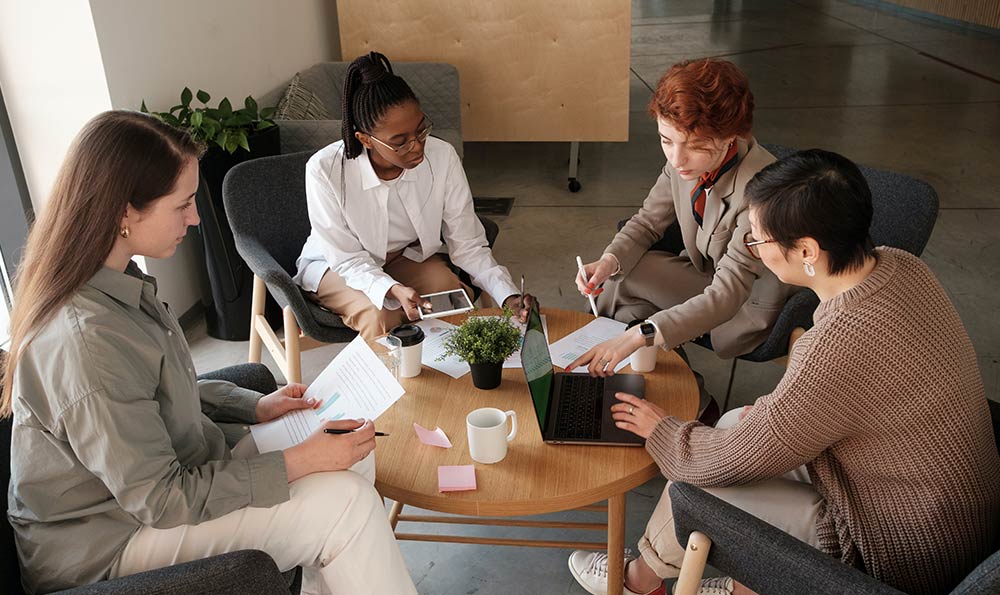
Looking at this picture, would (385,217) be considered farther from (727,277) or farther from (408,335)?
(727,277)

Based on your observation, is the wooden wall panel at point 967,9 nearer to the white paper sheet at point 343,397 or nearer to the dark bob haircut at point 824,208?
the dark bob haircut at point 824,208

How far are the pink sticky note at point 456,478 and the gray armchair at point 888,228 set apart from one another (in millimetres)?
1138

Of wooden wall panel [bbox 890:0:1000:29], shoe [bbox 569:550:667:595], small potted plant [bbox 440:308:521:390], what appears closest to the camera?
small potted plant [bbox 440:308:521:390]

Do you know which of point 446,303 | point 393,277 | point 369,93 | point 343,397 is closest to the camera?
point 343,397

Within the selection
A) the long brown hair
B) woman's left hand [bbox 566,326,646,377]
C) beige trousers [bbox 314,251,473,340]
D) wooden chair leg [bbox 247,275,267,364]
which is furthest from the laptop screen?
wooden chair leg [bbox 247,275,267,364]

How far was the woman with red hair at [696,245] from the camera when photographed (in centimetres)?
241

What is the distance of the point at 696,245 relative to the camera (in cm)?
281

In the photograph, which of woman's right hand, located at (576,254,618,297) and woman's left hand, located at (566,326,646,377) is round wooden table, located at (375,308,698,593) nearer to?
woman's left hand, located at (566,326,646,377)

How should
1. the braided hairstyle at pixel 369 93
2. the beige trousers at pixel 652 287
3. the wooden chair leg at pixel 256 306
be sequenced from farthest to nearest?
the wooden chair leg at pixel 256 306
the beige trousers at pixel 652 287
the braided hairstyle at pixel 369 93

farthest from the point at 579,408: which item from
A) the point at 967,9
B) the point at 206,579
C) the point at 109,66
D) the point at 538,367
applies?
the point at 967,9

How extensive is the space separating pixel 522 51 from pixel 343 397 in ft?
11.4

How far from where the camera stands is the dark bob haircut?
5.41 ft

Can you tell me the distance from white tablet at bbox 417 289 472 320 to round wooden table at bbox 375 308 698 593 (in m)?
0.34

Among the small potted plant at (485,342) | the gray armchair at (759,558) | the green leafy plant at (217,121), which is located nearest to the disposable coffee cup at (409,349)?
the small potted plant at (485,342)
